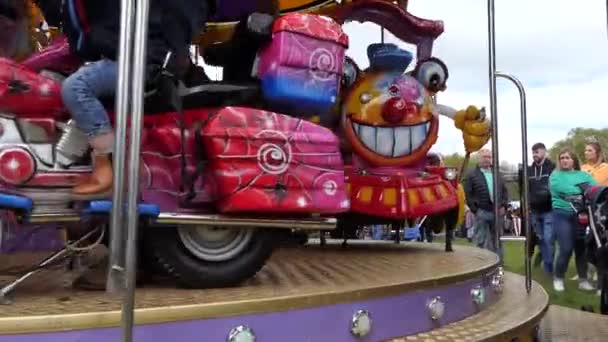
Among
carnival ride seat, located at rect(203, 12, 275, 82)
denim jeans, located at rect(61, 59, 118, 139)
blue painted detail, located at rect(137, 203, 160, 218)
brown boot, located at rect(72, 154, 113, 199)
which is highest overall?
carnival ride seat, located at rect(203, 12, 275, 82)

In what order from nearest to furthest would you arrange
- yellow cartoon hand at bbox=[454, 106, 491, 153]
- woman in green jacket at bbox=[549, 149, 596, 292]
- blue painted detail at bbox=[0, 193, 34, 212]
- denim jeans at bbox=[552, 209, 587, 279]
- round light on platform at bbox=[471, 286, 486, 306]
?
1. blue painted detail at bbox=[0, 193, 34, 212]
2. round light on platform at bbox=[471, 286, 486, 306]
3. yellow cartoon hand at bbox=[454, 106, 491, 153]
4. woman in green jacket at bbox=[549, 149, 596, 292]
5. denim jeans at bbox=[552, 209, 587, 279]

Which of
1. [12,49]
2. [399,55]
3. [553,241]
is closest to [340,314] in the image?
[12,49]

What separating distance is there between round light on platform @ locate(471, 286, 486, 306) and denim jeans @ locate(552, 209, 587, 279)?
128 inches

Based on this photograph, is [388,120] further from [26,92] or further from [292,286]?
[26,92]

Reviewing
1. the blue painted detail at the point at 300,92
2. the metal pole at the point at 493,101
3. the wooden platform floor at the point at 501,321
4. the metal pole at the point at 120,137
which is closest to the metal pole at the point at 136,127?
the metal pole at the point at 120,137

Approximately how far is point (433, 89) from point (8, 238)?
2.50 m

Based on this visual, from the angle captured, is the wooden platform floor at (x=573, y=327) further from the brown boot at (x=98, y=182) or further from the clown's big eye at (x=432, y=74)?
the brown boot at (x=98, y=182)

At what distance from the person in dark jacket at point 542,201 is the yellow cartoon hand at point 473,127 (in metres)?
1.74

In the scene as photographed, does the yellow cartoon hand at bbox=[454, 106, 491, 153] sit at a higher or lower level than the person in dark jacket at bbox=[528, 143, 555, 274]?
higher

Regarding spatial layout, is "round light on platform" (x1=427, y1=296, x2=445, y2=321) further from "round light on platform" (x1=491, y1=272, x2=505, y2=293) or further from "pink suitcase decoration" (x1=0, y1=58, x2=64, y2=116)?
"pink suitcase decoration" (x1=0, y1=58, x2=64, y2=116)

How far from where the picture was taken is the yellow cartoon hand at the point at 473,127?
4.22 metres

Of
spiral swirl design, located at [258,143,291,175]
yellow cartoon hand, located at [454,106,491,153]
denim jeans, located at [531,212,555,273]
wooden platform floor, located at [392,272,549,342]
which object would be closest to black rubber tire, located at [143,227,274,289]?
spiral swirl design, located at [258,143,291,175]

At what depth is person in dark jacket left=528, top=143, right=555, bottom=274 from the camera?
5.82 metres

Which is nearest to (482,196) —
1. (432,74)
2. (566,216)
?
(566,216)
